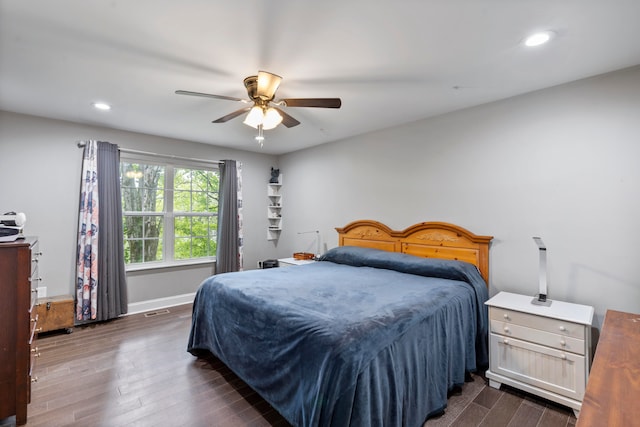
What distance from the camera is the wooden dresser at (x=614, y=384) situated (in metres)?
0.82

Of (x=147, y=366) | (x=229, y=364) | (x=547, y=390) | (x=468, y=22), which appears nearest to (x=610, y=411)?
(x=547, y=390)

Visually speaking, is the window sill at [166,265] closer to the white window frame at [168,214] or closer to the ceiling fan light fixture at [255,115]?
the white window frame at [168,214]

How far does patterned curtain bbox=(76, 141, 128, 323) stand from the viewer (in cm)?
350

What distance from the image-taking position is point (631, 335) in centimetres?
143

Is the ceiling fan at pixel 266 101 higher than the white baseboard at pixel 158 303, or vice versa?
the ceiling fan at pixel 266 101

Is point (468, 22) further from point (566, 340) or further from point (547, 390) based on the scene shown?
point (547, 390)

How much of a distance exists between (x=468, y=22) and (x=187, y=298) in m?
4.63

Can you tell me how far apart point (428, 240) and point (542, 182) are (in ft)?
3.93

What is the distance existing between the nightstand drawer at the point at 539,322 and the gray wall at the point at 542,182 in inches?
22.5

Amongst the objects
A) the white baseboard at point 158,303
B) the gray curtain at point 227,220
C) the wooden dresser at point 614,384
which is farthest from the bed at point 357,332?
the gray curtain at point 227,220

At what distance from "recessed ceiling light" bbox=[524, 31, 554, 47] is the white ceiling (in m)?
0.05

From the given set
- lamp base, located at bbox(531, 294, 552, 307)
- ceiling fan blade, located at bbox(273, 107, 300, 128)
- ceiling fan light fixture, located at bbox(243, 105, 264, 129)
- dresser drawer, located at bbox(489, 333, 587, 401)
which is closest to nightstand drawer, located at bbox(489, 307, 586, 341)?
dresser drawer, located at bbox(489, 333, 587, 401)

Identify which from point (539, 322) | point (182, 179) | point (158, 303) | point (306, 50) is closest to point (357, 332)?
point (539, 322)

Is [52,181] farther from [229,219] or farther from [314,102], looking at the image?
[314,102]
